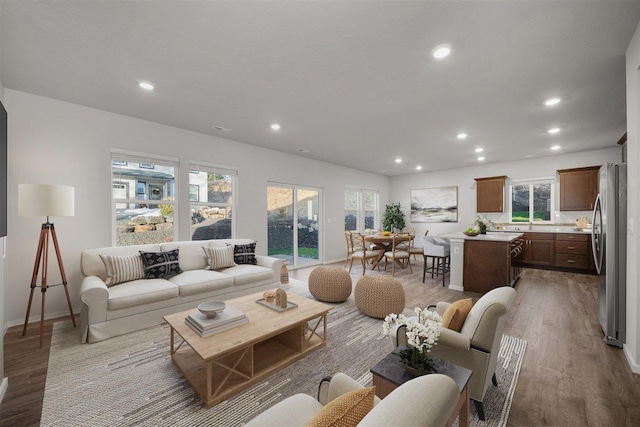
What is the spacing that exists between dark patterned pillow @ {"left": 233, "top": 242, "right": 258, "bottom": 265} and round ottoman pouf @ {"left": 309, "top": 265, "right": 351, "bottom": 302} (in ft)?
3.71

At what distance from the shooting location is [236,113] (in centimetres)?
369

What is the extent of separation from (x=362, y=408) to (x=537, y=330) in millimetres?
3189

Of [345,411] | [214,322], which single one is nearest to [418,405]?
[345,411]

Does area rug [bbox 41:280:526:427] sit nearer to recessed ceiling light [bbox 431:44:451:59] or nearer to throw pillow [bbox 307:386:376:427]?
throw pillow [bbox 307:386:376:427]

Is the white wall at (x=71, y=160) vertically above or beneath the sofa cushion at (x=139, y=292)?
above

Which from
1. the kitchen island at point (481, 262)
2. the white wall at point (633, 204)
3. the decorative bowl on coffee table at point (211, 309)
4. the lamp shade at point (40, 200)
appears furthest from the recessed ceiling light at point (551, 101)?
the lamp shade at point (40, 200)

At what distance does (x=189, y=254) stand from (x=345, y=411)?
A: 3.63 m

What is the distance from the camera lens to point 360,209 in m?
8.14

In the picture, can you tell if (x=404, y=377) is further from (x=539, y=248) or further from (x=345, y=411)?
(x=539, y=248)

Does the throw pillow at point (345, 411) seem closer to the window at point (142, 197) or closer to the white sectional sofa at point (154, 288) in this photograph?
the white sectional sofa at point (154, 288)

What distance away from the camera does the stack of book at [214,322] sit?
1.99 meters

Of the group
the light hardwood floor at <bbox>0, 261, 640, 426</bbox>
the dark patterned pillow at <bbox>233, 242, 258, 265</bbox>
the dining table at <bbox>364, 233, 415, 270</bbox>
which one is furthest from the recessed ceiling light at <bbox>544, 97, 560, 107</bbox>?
the dark patterned pillow at <bbox>233, 242, 258, 265</bbox>

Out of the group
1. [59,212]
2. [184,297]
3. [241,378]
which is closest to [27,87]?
[59,212]

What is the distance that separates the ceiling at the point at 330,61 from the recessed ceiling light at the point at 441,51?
0.05m
